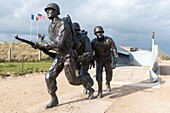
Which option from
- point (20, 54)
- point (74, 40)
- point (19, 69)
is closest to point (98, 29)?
point (74, 40)

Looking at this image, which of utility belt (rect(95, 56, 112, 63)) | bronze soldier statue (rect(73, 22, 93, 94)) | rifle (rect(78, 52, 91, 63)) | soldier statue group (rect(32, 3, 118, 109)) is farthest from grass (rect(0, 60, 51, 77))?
rifle (rect(78, 52, 91, 63))

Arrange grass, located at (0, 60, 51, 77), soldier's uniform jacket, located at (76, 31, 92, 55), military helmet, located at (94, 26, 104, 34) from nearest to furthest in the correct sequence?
soldier's uniform jacket, located at (76, 31, 92, 55), military helmet, located at (94, 26, 104, 34), grass, located at (0, 60, 51, 77)

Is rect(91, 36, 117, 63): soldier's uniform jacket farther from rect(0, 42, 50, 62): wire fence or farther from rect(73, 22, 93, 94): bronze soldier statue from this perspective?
rect(0, 42, 50, 62): wire fence

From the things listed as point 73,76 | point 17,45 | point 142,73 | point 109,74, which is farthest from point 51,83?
point 17,45

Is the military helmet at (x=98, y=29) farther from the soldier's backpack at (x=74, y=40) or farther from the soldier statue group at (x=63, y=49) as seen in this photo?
the soldier's backpack at (x=74, y=40)

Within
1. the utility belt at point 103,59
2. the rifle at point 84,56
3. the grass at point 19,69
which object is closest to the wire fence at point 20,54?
the grass at point 19,69

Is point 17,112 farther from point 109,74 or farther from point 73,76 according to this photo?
point 109,74

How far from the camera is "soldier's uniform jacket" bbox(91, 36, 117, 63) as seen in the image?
23.2 ft

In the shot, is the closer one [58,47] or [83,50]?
[58,47]

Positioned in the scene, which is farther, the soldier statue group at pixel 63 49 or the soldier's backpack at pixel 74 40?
the soldier's backpack at pixel 74 40

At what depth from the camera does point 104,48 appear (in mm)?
7145

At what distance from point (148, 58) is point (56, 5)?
64.9 feet

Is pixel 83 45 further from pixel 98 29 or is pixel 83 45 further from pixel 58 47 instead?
pixel 58 47

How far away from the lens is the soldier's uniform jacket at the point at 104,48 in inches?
278
